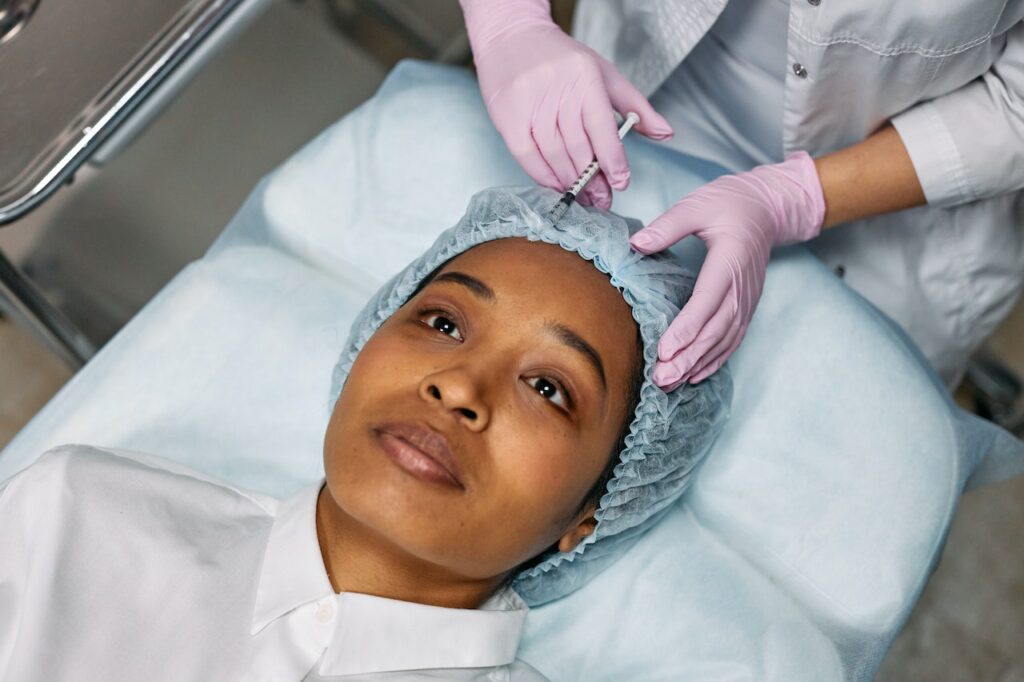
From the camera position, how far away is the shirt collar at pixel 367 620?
3.47 ft

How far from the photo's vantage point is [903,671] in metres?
1.90

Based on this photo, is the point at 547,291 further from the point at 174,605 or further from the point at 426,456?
the point at 174,605

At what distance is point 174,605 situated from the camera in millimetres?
1079

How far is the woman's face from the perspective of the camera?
0.96m

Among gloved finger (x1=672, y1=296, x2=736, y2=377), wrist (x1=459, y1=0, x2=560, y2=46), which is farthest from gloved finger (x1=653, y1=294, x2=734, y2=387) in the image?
wrist (x1=459, y1=0, x2=560, y2=46)

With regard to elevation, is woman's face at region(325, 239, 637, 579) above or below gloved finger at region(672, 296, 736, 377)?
above

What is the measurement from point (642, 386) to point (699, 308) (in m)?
0.11

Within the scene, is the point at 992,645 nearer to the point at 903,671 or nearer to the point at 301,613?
the point at 903,671

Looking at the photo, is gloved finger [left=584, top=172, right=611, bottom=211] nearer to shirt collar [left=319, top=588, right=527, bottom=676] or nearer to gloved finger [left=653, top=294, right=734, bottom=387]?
gloved finger [left=653, top=294, right=734, bottom=387]

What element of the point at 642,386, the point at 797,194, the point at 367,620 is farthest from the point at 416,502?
the point at 797,194

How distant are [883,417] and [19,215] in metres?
1.15

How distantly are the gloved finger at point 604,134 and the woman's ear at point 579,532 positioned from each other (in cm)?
42

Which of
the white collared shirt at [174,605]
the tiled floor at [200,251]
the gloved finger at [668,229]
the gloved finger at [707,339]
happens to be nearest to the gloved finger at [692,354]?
the gloved finger at [707,339]

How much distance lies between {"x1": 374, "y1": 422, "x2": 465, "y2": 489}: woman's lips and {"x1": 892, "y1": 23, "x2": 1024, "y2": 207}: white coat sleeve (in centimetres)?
73
